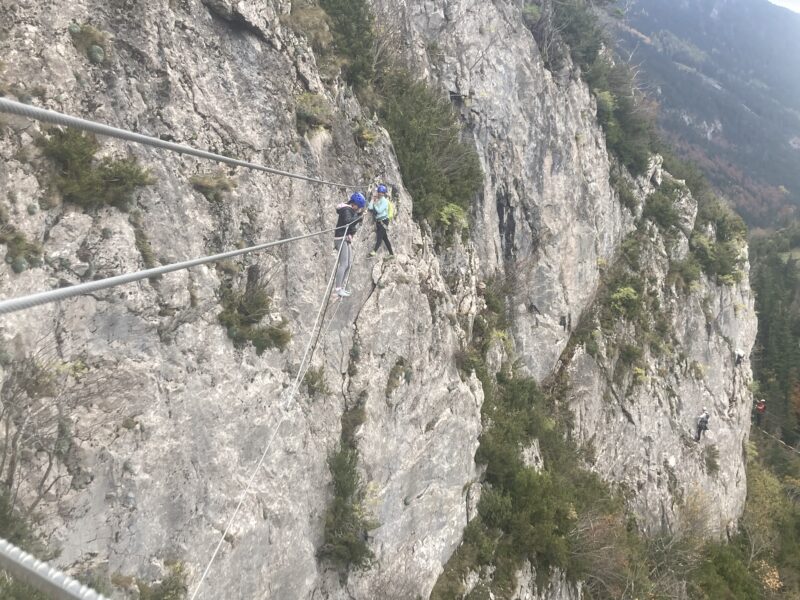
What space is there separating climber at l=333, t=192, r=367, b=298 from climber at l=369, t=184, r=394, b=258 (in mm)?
662

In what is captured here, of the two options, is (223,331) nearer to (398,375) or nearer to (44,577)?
(398,375)

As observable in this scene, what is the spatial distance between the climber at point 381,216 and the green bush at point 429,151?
8.43ft

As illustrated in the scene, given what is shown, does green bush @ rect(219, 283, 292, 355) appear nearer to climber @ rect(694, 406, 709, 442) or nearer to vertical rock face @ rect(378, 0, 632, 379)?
vertical rock face @ rect(378, 0, 632, 379)

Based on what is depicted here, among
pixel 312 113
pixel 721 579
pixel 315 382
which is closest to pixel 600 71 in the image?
pixel 312 113

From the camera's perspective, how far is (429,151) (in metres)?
13.7

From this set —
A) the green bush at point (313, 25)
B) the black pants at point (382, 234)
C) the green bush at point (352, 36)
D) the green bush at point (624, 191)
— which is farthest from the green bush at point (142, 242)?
the green bush at point (624, 191)

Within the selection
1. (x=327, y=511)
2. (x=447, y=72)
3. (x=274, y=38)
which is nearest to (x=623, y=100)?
(x=447, y=72)

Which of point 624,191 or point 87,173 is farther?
point 624,191

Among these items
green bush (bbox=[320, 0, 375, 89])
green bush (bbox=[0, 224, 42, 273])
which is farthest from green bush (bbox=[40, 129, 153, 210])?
green bush (bbox=[320, 0, 375, 89])

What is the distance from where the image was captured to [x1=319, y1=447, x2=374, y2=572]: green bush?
8477 mm

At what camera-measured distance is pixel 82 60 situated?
6.71m

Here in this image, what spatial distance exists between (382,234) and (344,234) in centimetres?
147

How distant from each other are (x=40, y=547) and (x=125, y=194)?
432cm

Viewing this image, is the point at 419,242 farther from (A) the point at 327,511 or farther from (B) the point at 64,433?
(B) the point at 64,433
